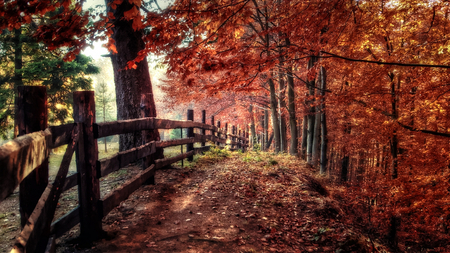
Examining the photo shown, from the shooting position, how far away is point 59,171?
2.36 meters

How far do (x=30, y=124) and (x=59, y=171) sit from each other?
0.52m

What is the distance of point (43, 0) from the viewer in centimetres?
282

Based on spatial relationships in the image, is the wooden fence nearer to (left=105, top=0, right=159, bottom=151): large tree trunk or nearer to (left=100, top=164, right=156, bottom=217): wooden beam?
(left=100, top=164, right=156, bottom=217): wooden beam

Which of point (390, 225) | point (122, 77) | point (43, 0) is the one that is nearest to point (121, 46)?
point (122, 77)

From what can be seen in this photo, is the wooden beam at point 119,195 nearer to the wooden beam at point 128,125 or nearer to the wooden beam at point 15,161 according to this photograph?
the wooden beam at point 128,125

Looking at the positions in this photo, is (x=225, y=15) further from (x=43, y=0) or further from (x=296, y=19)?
(x=43, y=0)

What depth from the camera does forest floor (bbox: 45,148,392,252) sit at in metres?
3.20

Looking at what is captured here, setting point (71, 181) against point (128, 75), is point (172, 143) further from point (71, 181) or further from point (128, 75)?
point (71, 181)

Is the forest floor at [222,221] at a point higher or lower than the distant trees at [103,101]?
lower

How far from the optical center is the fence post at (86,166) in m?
2.90

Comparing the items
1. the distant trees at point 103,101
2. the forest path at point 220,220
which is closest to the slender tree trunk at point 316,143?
the forest path at point 220,220

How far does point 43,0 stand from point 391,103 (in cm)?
917

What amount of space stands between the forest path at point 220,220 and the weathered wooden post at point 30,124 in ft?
3.08

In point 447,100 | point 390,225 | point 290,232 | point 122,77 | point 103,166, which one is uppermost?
point 122,77
